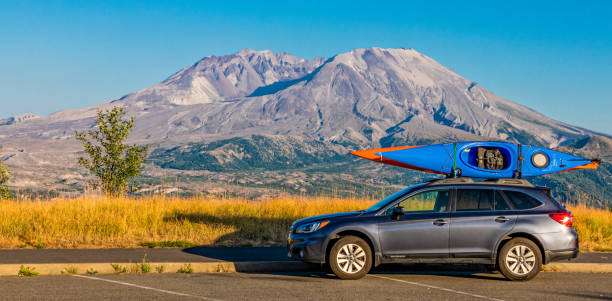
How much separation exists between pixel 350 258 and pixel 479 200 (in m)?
2.62

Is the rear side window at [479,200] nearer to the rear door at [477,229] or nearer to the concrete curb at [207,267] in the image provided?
the rear door at [477,229]

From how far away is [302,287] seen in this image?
32.9 feet

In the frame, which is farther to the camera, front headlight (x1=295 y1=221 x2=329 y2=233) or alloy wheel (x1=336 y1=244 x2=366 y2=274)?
front headlight (x1=295 y1=221 x2=329 y2=233)

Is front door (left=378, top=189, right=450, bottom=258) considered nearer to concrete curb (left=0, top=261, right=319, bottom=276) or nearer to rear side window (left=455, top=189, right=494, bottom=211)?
rear side window (left=455, top=189, right=494, bottom=211)

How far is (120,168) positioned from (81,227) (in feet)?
39.7

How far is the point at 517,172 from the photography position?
13.2 m

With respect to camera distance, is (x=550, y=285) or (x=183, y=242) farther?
(x=183, y=242)

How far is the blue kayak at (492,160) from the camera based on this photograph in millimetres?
13398

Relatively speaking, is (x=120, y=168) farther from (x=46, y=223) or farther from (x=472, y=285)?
(x=472, y=285)

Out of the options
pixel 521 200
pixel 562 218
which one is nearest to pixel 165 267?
pixel 521 200

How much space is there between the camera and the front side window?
11.2 meters

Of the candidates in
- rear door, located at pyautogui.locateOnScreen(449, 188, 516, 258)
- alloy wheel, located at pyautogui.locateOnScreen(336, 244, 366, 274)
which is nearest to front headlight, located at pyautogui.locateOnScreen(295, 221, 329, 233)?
alloy wheel, located at pyautogui.locateOnScreen(336, 244, 366, 274)

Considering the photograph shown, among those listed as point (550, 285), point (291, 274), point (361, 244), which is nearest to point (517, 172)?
point (550, 285)

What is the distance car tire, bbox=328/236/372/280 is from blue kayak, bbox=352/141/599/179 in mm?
3379
